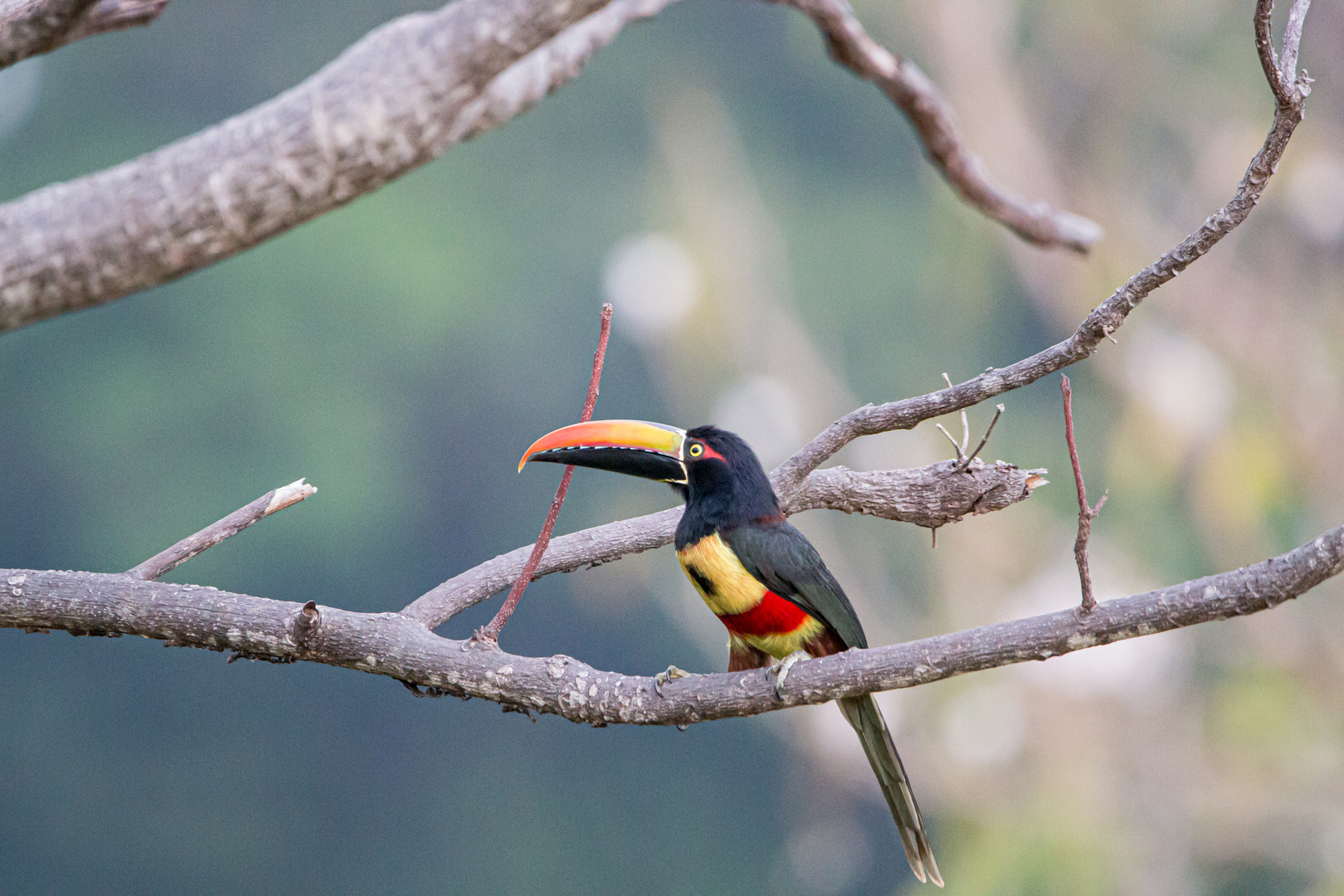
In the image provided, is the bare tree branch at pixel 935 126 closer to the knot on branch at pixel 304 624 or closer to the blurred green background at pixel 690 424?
the knot on branch at pixel 304 624

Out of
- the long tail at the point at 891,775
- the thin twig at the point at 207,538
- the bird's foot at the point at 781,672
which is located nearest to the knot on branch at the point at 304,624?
the thin twig at the point at 207,538

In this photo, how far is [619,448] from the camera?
1.96 m

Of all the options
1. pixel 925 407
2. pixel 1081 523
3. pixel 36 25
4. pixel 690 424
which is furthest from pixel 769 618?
pixel 690 424

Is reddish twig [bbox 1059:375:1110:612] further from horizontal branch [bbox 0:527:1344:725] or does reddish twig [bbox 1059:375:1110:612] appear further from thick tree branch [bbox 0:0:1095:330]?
thick tree branch [bbox 0:0:1095:330]

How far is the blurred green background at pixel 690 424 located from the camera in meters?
5.11

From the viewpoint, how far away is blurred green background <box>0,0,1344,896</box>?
5.11 metres

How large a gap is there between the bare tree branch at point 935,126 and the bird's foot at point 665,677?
1.13 m

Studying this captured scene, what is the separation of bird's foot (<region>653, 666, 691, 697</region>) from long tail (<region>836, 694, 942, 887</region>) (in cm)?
32

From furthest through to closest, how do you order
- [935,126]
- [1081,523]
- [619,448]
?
[935,126], [619,448], [1081,523]

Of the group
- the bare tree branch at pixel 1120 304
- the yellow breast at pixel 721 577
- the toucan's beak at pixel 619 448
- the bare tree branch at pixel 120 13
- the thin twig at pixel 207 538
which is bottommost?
the yellow breast at pixel 721 577

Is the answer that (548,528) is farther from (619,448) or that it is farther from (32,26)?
(32,26)

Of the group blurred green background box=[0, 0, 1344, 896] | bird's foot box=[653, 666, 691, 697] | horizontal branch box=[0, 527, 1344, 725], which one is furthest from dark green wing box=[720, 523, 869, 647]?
blurred green background box=[0, 0, 1344, 896]

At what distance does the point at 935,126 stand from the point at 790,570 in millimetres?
890

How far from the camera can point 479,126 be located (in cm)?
205
